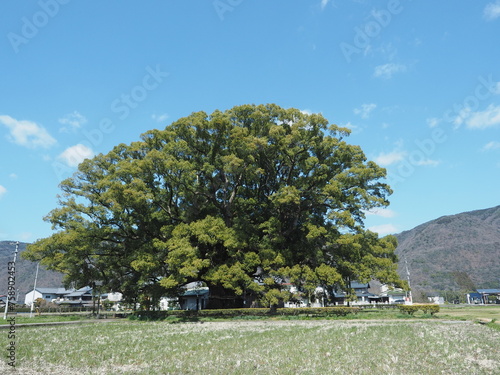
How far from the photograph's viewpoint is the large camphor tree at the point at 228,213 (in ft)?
88.4

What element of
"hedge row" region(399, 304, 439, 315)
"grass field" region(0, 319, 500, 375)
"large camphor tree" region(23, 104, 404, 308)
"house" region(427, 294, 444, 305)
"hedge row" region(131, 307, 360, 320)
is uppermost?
"large camphor tree" region(23, 104, 404, 308)

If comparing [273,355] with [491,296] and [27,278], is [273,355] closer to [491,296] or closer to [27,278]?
[491,296]

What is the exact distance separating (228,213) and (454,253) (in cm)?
11641

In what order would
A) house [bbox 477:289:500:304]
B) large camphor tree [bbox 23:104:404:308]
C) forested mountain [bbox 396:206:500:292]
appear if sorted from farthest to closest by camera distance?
forested mountain [bbox 396:206:500:292] < house [bbox 477:289:500:304] < large camphor tree [bbox 23:104:404:308]

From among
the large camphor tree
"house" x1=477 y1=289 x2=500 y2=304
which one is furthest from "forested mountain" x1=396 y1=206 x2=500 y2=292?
the large camphor tree

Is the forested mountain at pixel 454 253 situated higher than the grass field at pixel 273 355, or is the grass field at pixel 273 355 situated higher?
the forested mountain at pixel 454 253

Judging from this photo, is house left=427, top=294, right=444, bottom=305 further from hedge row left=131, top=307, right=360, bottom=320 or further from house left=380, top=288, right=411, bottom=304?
hedge row left=131, top=307, right=360, bottom=320

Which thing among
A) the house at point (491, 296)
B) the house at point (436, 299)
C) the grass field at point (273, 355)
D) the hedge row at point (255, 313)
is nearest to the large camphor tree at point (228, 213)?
the hedge row at point (255, 313)

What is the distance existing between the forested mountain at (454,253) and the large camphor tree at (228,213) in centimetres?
7440

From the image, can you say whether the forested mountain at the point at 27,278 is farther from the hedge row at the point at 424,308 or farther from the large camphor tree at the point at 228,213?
the hedge row at the point at 424,308

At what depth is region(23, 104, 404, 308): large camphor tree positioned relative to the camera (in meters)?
27.0

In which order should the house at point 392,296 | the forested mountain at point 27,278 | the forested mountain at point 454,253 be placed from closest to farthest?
1. the house at point 392,296
2. the forested mountain at point 454,253
3. the forested mountain at point 27,278

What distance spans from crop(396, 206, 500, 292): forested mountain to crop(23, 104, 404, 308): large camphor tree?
74.4 meters

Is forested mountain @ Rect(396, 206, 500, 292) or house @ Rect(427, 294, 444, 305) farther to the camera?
forested mountain @ Rect(396, 206, 500, 292)
